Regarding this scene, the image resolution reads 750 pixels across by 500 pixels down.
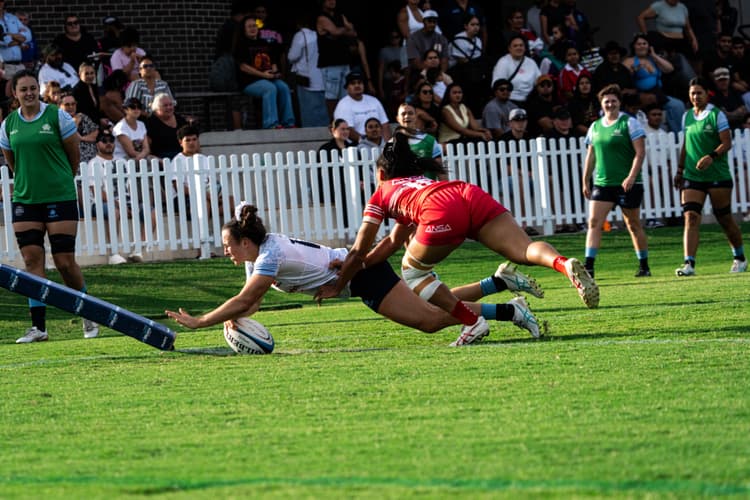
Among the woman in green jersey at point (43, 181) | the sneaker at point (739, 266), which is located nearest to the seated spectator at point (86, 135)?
the woman in green jersey at point (43, 181)

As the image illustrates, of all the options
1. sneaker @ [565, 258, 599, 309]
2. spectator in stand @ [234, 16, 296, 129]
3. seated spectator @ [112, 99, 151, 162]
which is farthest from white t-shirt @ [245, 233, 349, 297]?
spectator in stand @ [234, 16, 296, 129]

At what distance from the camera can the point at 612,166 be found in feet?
49.4

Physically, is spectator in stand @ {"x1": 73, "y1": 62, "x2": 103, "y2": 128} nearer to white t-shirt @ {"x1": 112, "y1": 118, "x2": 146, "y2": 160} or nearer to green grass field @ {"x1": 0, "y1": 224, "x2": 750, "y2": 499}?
white t-shirt @ {"x1": 112, "y1": 118, "x2": 146, "y2": 160}

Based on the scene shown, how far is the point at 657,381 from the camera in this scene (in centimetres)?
721

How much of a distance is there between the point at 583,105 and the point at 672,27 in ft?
13.4

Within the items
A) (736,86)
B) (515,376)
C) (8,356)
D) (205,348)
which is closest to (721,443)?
(515,376)

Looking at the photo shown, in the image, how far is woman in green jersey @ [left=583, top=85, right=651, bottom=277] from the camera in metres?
14.9

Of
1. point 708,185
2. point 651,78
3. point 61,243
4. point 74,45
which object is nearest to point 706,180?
point 708,185

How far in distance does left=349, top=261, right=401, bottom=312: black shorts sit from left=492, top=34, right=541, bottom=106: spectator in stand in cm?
1318

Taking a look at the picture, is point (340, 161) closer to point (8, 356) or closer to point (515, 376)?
point (8, 356)

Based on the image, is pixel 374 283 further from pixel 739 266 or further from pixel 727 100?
pixel 727 100

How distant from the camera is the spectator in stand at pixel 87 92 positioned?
1880 cm

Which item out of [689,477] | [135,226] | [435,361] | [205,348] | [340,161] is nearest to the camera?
[689,477]

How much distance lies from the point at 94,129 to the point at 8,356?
339 inches
